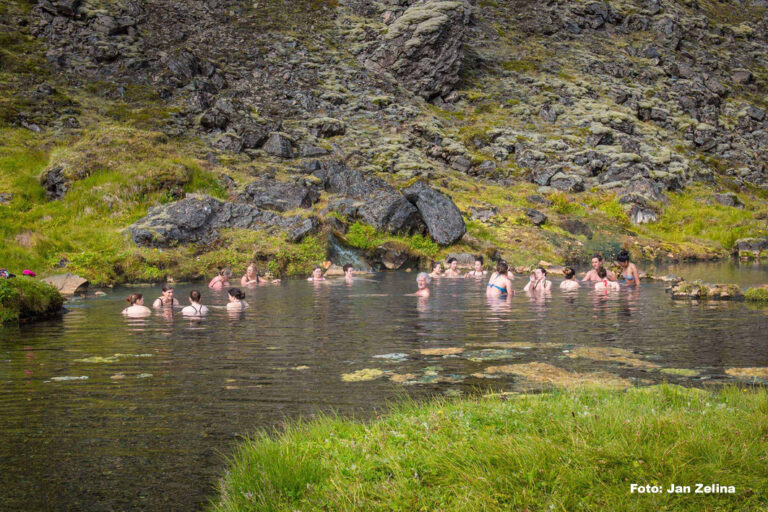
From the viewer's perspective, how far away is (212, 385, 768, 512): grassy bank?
12.3 ft

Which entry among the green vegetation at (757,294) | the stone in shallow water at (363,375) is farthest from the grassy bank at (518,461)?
the green vegetation at (757,294)

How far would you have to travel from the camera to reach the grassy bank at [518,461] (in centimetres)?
375

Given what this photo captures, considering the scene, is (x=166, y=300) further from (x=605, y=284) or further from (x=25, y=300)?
(x=605, y=284)

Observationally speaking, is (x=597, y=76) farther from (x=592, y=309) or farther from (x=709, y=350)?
(x=709, y=350)

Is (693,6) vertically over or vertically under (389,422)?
over

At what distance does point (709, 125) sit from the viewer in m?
62.6

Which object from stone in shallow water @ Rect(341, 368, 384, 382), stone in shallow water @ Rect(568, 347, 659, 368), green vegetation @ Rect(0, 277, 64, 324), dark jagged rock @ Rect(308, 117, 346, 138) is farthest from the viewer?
dark jagged rock @ Rect(308, 117, 346, 138)

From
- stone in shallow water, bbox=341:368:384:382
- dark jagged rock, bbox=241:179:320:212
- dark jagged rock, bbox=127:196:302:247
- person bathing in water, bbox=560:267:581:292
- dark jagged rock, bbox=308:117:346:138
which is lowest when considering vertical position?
stone in shallow water, bbox=341:368:384:382

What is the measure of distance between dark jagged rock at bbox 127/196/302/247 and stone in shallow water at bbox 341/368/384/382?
2290 cm

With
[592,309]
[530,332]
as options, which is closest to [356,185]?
[592,309]

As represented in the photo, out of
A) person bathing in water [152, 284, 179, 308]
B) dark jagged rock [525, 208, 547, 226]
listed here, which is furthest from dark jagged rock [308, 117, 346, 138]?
person bathing in water [152, 284, 179, 308]

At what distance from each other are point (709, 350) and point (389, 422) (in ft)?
24.4

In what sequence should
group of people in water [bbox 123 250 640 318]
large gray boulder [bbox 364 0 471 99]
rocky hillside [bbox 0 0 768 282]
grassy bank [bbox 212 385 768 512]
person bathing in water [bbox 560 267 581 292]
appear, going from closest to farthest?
grassy bank [bbox 212 385 768 512] → group of people in water [bbox 123 250 640 318] → person bathing in water [bbox 560 267 581 292] → rocky hillside [bbox 0 0 768 282] → large gray boulder [bbox 364 0 471 99]

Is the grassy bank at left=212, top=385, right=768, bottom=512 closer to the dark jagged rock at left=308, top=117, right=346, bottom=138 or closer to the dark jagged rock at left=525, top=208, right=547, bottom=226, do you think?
the dark jagged rock at left=525, top=208, right=547, bottom=226
